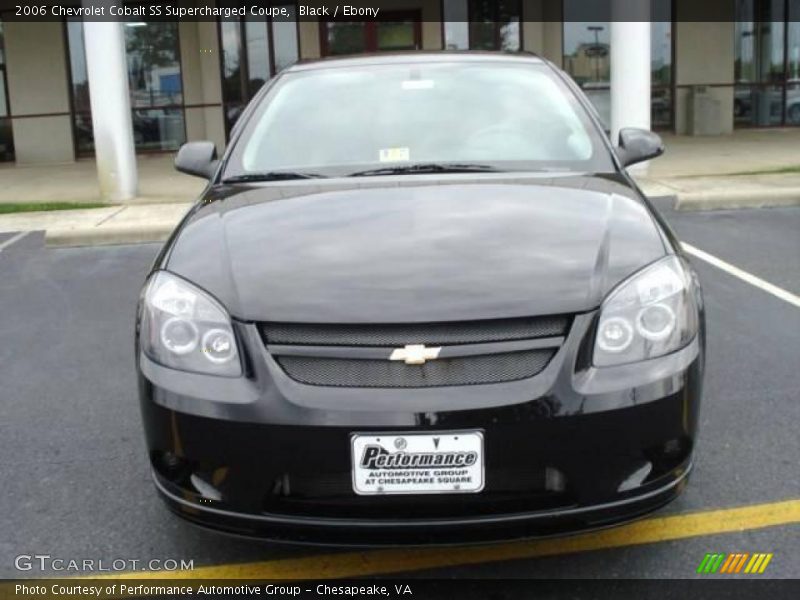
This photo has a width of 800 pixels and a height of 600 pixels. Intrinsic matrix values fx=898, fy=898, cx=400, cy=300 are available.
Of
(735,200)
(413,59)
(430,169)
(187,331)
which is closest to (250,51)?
(735,200)

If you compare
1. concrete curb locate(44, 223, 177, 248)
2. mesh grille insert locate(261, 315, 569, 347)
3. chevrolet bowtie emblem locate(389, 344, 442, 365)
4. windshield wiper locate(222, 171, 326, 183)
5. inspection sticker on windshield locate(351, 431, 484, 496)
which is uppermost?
windshield wiper locate(222, 171, 326, 183)

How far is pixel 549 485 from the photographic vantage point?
235 cm

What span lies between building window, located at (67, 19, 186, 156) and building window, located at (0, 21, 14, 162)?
1.16 meters

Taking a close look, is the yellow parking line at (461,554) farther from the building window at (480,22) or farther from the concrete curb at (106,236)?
the building window at (480,22)

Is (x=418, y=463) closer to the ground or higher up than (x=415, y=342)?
closer to the ground

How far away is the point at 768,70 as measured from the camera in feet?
59.0

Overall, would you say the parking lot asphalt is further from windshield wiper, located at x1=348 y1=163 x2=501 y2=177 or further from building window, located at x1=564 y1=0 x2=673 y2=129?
building window, located at x1=564 y1=0 x2=673 y2=129

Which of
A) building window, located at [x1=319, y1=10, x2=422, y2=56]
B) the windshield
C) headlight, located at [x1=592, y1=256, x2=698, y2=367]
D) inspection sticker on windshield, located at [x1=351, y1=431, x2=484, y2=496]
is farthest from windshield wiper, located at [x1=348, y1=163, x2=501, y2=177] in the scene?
building window, located at [x1=319, y1=10, x2=422, y2=56]

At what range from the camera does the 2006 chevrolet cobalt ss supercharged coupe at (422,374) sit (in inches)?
90.3

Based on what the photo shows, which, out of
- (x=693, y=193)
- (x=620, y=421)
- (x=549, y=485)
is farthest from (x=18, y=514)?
(x=693, y=193)

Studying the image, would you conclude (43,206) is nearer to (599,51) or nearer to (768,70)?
(599,51)

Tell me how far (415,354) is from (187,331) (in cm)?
66

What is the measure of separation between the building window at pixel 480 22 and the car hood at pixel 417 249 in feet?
48.0

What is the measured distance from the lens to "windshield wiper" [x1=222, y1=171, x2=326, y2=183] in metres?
3.38
